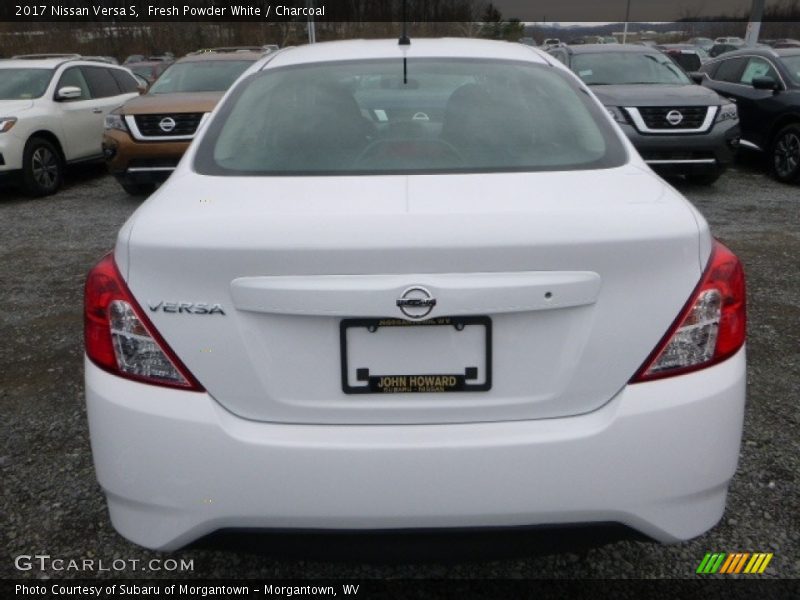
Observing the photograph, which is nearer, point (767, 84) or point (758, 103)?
point (767, 84)

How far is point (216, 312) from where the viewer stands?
1710 millimetres

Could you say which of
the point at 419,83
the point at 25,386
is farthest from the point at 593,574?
the point at 25,386

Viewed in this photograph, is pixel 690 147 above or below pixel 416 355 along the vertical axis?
below

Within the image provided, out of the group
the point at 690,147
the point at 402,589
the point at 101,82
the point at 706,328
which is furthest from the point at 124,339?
the point at 101,82

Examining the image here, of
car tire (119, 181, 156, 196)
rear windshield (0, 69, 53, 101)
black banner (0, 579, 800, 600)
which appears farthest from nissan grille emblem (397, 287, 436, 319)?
rear windshield (0, 69, 53, 101)

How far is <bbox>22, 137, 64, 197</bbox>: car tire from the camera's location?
8.77m

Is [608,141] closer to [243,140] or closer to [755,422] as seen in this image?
[243,140]

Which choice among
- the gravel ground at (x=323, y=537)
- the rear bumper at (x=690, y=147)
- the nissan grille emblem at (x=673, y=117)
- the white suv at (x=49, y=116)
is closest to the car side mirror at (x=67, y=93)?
the white suv at (x=49, y=116)

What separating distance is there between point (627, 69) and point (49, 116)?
7221mm

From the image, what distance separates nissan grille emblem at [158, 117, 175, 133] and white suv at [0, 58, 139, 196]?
181 centimetres

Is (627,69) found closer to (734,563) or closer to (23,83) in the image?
(23,83)

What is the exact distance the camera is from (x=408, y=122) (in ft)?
8.63

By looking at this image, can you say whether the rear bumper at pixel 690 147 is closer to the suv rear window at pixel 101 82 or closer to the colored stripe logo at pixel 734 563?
the colored stripe logo at pixel 734 563

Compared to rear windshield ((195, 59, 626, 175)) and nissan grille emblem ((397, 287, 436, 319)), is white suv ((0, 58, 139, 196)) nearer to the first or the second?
rear windshield ((195, 59, 626, 175))
